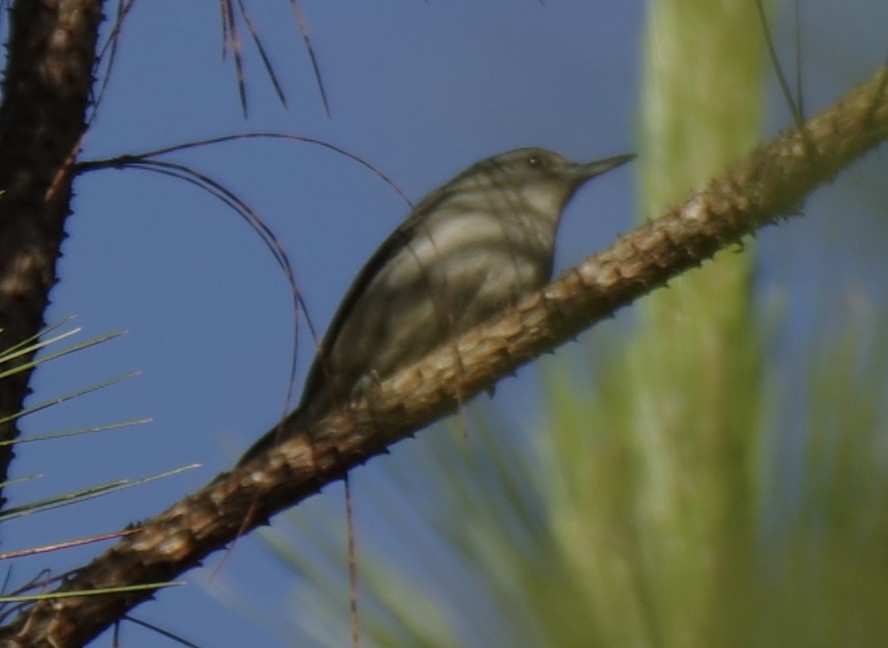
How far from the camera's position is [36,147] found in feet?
5.89

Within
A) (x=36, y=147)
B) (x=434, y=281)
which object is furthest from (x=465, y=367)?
(x=434, y=281)

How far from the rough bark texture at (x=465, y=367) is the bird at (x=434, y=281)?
41.3 inches

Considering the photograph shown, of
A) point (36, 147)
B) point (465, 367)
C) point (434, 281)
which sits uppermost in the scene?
point (434, 281)

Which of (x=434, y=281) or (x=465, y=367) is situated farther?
(x=434, y=281)

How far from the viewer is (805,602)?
1014 mm

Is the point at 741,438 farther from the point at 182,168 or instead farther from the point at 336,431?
the point at 182,168

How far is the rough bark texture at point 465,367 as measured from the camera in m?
1.53

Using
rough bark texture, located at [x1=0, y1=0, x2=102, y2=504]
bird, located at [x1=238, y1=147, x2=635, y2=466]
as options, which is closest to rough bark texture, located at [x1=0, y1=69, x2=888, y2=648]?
rough bark texture, located at [x1=0, y1=0, x2=102, y2=504]

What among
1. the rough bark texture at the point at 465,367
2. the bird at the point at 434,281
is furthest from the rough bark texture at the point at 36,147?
the bird at the point at 434,281

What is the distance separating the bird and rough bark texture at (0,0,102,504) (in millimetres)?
1100

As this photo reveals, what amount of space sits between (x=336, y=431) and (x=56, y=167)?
1.54ft

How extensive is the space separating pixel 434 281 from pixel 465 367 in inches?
57.2

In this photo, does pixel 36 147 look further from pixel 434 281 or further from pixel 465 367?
pixel 434 281

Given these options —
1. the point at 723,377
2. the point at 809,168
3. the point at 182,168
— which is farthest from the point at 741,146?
the point at 182,168
